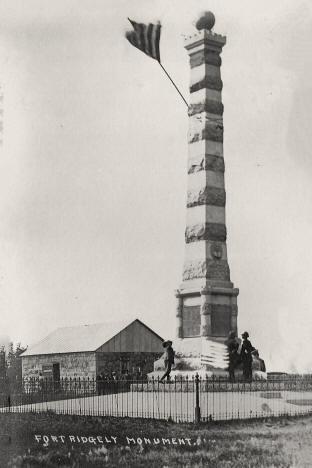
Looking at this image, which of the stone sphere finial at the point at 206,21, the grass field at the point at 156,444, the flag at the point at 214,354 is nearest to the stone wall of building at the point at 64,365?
the flag at the point at 214,354

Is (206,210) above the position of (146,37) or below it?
below

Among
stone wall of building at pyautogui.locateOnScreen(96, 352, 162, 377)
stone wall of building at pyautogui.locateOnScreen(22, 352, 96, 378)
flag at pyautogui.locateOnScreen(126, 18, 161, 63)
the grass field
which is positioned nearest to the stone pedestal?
flag at pyautogui.locateOnScreen(126, 18, 161, 63)

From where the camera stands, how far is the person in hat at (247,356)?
1989 cm

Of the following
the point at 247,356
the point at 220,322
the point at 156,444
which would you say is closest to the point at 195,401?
the point at 247,356

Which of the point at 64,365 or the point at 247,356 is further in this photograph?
the point at 64,365

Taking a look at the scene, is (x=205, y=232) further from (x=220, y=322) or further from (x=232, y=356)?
(x=232, y=356)

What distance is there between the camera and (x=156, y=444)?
43.7 ft

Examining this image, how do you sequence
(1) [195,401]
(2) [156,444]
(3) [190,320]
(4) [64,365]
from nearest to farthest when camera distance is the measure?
(2) [156,444], (1) [195,401], (3) [190,320], (4) [64,365]

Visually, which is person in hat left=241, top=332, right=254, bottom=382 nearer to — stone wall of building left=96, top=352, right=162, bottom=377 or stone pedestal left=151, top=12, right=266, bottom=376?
stone pedestal left=151, top=12, right=266, bottom=376

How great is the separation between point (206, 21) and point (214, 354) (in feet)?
30.1

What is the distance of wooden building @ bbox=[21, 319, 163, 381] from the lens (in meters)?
31.1

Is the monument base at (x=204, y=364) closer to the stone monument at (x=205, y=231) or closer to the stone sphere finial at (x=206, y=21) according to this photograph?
the stone monument at (x=205, y=231)

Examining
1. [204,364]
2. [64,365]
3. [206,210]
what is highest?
[206,210]

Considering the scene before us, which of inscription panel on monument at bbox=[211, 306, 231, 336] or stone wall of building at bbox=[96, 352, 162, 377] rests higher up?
inscription panel on monument at bbox=[211, 306, 231, 336]
